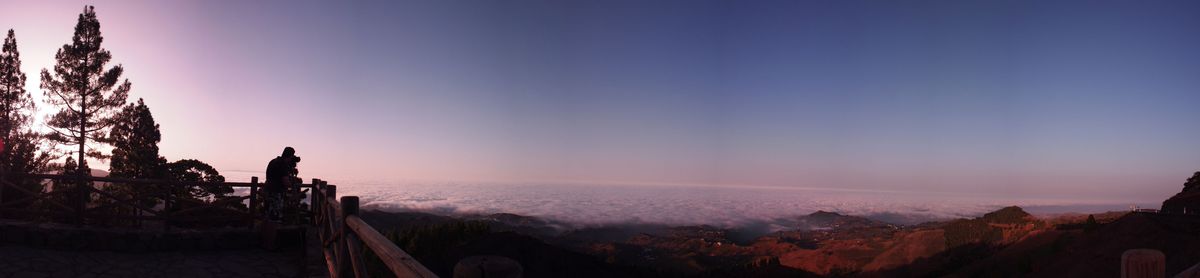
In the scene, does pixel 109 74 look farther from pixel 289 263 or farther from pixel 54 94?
pixel 289 263

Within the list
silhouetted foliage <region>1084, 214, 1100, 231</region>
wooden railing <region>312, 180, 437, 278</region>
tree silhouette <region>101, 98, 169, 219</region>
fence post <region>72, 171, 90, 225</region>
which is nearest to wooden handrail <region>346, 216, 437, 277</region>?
wooden railing <region>312, 180, 437, 278</region>

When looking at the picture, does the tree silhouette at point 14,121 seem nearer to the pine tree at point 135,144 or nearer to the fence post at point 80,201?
the pine tree at point 135,144

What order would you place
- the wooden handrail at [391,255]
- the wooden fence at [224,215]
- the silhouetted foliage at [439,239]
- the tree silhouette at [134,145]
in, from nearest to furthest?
the wooden handrail at [391,255], the wooden fence at [224,215], the tree silhouette at [134,145], the silhouetted foliage at [439,239]

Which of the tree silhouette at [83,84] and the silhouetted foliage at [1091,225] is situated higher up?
the tree silhouette at [83,84]

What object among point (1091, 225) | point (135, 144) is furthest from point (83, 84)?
point (1091, 225)

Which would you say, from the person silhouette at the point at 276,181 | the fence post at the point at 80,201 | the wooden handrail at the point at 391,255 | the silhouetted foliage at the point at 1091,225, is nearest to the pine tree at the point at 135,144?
the fence post at the point at 80,201

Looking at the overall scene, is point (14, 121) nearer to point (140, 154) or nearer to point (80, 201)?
point (140, 154)

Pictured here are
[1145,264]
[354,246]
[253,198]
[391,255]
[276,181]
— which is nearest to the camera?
[1145,264]

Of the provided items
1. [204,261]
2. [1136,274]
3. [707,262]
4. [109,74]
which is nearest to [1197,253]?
[1136,274]
